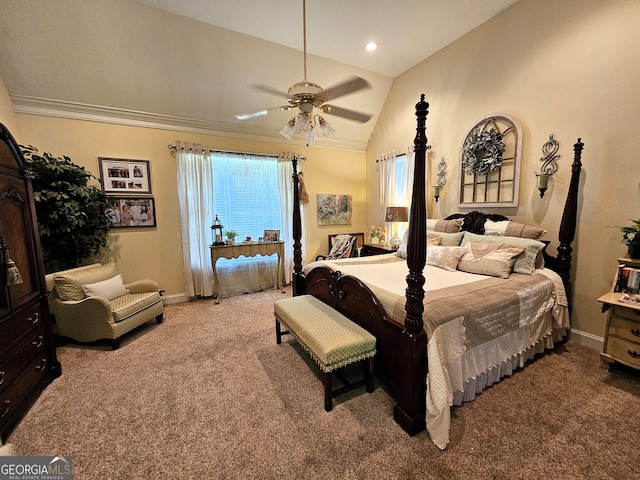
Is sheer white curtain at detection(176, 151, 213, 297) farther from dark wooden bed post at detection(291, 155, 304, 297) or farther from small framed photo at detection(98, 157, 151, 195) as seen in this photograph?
dark wooden bed post at detection(291, 155, 304, 297)

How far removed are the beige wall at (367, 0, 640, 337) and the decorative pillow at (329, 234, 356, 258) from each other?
2332mm

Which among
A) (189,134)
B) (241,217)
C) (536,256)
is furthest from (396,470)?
(189,134)

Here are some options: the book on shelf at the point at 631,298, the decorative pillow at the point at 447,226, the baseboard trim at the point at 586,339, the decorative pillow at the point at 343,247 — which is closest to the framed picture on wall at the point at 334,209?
the decorative pillow at the point at 343,247

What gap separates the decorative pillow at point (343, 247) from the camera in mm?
4762

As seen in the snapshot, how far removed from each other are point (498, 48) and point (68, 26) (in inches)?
191

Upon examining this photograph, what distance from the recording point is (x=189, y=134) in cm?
407

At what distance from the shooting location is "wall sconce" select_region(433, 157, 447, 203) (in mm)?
3951

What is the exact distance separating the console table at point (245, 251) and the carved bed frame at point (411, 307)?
2.00 m

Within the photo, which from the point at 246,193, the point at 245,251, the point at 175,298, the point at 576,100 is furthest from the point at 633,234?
the point at 175,298

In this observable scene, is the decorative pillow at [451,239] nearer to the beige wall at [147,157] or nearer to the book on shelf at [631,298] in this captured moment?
the book on shelf at [631,298]

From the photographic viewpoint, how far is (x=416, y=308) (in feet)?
5.33

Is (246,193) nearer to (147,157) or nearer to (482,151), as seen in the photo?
(147,157)

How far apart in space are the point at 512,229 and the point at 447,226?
78 centimetres

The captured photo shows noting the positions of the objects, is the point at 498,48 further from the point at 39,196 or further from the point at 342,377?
the point at 39,196
